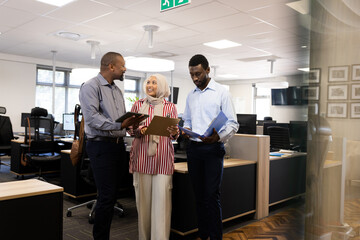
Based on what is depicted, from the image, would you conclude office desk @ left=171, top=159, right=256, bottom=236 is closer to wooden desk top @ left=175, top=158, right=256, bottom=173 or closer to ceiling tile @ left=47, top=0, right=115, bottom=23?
wooden desk top @ left=175, top=158, right=256, bottom=173

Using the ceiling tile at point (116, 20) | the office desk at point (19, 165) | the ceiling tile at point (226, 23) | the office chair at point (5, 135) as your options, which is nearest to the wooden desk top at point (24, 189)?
the office desk at point (19, 165)

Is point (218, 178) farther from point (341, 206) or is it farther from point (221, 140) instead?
point (341, 206)

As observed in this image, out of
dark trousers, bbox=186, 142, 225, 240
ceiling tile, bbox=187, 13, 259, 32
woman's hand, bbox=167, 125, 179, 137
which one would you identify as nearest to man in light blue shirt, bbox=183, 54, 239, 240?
dark trousers, bbox=186, 142, 225, 240

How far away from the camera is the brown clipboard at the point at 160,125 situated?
6.33 ft

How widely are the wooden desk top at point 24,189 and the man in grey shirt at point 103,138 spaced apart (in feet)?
1.38

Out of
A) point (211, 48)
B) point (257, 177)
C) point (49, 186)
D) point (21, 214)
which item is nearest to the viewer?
point (21, 214)

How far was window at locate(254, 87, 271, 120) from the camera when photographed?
11.8m

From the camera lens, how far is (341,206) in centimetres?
31

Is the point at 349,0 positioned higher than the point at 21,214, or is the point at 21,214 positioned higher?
the point at 349,0

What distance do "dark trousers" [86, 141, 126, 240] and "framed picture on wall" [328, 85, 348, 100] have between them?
1.81 metres

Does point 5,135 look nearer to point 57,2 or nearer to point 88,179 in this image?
point 57,2

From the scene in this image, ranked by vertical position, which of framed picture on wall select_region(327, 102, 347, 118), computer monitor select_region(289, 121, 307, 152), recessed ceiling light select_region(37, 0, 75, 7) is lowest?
computer monitor select_region(289, 121, 307, 152)

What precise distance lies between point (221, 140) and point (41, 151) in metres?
3.25

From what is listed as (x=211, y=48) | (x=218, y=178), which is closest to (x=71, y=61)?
(x=211, y=48)
